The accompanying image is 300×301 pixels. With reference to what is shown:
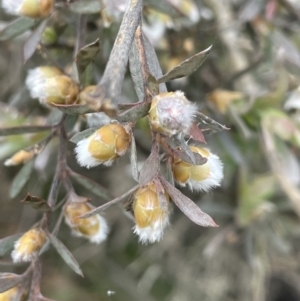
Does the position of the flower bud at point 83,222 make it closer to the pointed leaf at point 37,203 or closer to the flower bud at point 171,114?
the pointed leaf at point 37,203

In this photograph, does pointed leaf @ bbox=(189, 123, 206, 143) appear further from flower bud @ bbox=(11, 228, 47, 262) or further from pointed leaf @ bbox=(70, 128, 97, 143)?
flower bud @ bbox=(11, 228, 47, 262)

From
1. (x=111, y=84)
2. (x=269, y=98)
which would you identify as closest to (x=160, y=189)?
(x=111, y=84)

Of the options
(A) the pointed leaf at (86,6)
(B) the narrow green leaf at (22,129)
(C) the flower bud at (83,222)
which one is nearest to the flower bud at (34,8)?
(A) the pointed leaf at (86,6)

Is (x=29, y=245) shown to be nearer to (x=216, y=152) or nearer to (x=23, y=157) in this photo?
(x=23, y=157)

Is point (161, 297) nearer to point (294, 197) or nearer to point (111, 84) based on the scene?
point (294, 197)

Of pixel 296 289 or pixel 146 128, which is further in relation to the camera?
pixel 296 289

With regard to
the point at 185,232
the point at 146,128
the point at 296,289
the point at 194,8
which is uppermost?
the point at 194,8

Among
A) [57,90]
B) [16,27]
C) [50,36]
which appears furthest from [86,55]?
[50,36]
